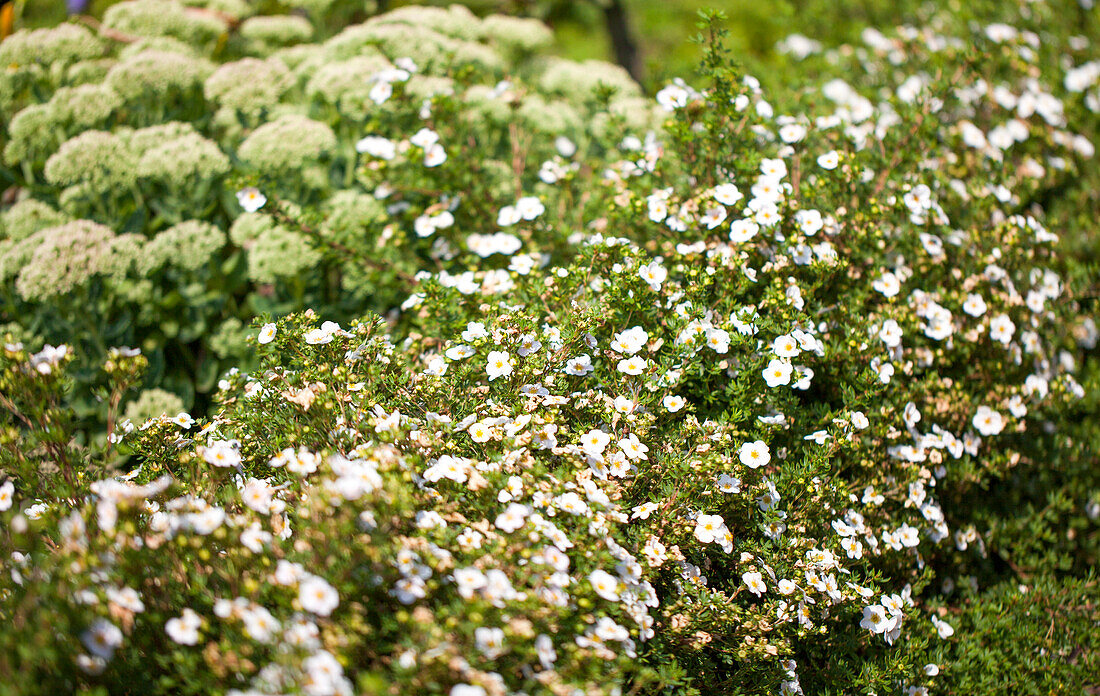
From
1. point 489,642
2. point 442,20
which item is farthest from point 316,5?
point 489,642

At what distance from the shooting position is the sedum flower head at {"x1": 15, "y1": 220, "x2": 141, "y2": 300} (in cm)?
299

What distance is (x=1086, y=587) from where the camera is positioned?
3.04 meters

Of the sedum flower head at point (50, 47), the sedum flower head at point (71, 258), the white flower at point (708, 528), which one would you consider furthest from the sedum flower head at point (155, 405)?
the white flower at point (708, 528)

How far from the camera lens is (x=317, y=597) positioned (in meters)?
1.68

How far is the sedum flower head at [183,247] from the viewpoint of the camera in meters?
3.22

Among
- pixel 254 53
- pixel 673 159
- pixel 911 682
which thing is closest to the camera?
pixel 911 682

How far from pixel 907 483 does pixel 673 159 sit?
1676mm

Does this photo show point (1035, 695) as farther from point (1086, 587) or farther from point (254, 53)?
point (254, 53)

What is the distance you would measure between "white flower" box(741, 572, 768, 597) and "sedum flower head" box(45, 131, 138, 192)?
2905 mm

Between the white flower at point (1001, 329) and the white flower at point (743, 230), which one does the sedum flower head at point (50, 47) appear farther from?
the white flower at point (1001, 329)

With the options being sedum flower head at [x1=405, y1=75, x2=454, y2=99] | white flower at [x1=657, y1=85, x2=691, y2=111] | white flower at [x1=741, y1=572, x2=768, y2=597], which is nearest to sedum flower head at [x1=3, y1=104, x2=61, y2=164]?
sedum flower head at [x1=405, y1=75, x2=454, y2=99]

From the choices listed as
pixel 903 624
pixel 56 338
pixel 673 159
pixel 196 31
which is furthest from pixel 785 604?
pixel 196 31

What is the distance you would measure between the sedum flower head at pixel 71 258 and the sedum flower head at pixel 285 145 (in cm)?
59

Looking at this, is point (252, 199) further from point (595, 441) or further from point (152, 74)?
point (595, 441)
